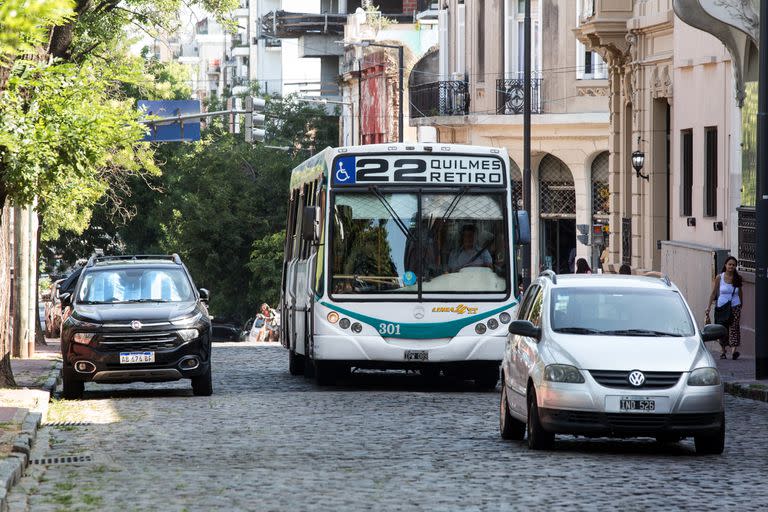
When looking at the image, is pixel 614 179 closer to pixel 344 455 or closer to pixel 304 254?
pixel 304 254

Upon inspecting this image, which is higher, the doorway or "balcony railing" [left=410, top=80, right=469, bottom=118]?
"balcony railing" [left=410, top=80, right=469, bottom=118]

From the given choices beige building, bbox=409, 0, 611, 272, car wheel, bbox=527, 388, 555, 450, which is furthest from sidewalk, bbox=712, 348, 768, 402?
beige building, bbox=409, 0, 611, 272

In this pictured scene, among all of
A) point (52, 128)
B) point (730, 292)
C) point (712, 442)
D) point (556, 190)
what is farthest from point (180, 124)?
point (712, 442)

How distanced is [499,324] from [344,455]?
766 centimetres

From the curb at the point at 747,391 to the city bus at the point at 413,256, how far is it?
2973mm

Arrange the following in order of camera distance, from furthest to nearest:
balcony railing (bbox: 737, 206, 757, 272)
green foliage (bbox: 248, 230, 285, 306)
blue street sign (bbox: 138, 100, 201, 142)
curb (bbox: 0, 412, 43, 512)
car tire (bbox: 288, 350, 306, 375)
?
green foliage (bbox: 248, 230, 285, 306), blue street sign (bbox: 138, 100, 201, 142), balcony railing (bbox: 737, 206, 757, 272), car tire (bbox: 288, 350, 306, 375), curb (bbox: 0, 412, 43, 512)

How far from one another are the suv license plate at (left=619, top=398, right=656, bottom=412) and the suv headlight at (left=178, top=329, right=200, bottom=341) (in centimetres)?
868

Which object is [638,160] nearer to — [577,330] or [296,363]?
[296,363]

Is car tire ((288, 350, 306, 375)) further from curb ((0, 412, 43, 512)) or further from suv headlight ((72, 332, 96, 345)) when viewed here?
curb ((0, 412, 43, 512))

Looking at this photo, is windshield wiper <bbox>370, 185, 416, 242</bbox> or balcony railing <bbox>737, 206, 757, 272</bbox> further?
balcony railing <bbox>737, 206, 757, 272</bbox>

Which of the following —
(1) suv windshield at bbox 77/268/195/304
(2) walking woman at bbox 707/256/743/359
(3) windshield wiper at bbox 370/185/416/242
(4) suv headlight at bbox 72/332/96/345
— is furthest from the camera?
(2) walking woman at bbox 707/256/743/359

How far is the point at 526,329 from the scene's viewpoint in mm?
14477

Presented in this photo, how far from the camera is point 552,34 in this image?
4409 cm

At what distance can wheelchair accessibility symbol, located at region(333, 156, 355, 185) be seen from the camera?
71.7 feet
